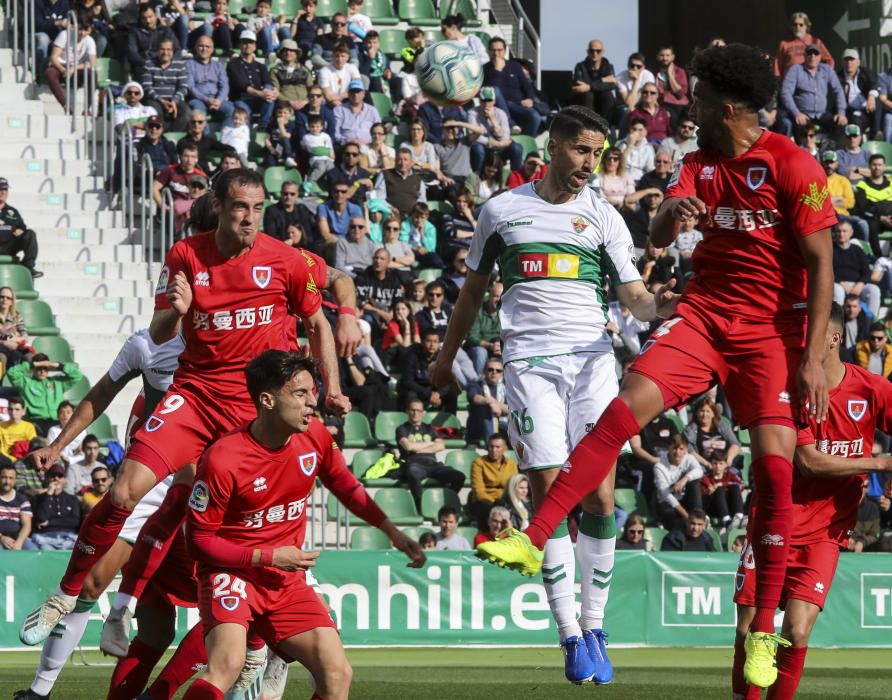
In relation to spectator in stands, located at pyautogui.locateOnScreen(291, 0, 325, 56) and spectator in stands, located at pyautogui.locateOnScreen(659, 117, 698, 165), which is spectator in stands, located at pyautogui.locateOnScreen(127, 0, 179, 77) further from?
spectator in stands, located at pyautogui.locateOnScreen(659, 117, 698, 165)

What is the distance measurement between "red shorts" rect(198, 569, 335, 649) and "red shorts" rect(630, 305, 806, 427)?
195cm

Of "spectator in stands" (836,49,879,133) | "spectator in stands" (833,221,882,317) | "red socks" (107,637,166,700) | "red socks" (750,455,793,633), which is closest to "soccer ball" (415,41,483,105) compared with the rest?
"spectator in stands" (833,221,882,317)

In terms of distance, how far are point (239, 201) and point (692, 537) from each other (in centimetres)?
1020

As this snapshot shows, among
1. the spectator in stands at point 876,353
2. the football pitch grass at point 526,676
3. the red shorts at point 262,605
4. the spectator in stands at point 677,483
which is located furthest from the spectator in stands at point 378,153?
the red shorts at point 262,605

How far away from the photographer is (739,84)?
6793 millimetres

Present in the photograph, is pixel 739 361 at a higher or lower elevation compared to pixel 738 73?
lower

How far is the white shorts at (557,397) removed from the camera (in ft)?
26.9

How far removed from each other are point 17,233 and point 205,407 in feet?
37.8

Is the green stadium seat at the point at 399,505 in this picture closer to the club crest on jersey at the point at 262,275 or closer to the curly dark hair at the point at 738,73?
the club crest on jersey at the point at 262,275

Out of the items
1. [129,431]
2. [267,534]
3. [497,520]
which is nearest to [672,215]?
[267,534]

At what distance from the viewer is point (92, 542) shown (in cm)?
834

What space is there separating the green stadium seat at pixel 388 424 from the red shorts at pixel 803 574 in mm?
10106

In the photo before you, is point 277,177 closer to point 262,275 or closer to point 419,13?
point 419,13

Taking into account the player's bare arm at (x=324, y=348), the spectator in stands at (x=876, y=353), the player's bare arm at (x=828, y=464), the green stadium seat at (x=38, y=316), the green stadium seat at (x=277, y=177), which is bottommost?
the spectator in stands at (x=876, y=353)
